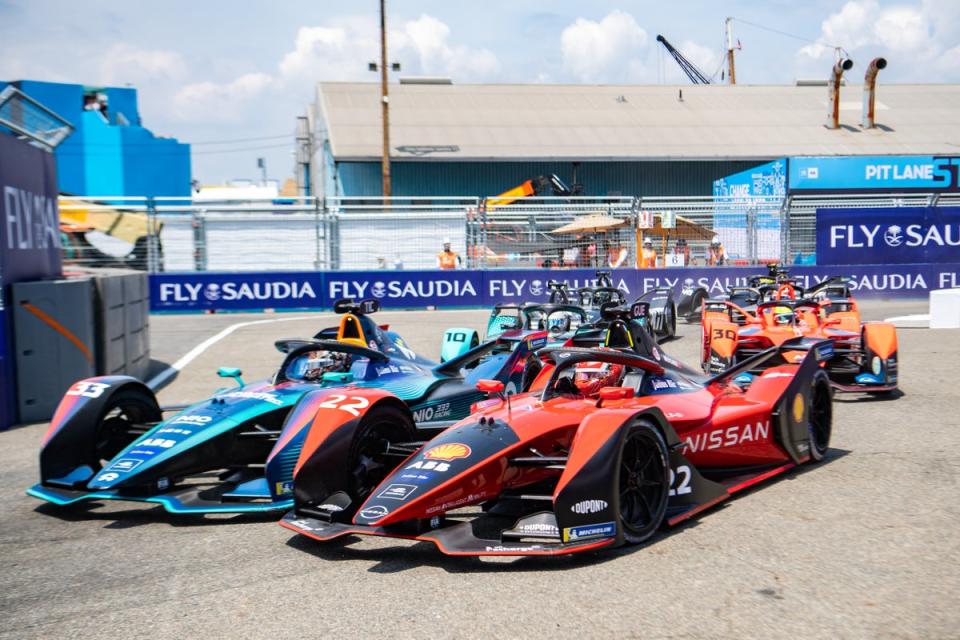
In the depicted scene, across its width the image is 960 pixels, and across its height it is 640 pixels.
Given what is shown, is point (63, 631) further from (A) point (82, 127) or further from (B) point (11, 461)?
(A) point (82, 127)

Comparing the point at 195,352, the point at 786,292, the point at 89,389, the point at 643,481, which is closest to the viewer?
the point at 643,481

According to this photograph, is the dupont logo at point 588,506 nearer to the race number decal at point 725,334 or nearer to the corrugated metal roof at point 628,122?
the race number decal at point 725,334

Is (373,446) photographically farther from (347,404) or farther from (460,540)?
(460,540)

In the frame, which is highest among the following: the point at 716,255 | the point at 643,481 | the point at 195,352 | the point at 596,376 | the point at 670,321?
the point at 716,255

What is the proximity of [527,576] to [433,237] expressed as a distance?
69.7ft

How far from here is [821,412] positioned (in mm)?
7422

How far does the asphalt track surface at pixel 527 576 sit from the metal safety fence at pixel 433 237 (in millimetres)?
18375

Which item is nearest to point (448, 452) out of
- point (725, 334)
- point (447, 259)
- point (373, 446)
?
point (373, 446)

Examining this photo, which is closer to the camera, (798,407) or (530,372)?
(798,407)

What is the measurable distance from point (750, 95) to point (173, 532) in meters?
49.3

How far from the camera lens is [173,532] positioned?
→ 237 inches

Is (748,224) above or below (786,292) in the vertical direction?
above

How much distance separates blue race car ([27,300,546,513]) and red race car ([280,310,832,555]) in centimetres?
17

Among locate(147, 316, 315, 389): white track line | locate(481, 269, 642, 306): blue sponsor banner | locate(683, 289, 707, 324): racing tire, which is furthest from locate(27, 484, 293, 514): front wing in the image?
locate(481, 269, 642, 306): blue sponsor banner
